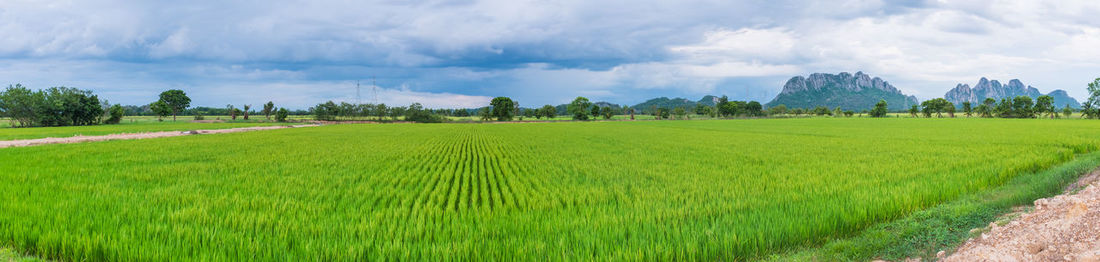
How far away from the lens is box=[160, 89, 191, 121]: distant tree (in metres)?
127

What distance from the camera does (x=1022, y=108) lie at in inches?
4437

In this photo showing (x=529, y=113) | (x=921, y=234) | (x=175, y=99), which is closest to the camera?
(x=921, y=234)

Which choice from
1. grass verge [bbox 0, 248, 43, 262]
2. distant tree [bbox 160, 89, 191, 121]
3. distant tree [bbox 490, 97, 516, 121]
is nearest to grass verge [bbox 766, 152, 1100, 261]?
grass verge [bbox 0, 248, 43, 262]

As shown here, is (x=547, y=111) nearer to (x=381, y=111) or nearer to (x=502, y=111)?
(x=502, y=111)

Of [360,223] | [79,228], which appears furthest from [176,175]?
[360,223]

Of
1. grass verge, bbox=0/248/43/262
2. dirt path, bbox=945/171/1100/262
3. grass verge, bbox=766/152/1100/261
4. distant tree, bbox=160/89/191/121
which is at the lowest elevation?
grass verge, bbox=766/152/1100/261

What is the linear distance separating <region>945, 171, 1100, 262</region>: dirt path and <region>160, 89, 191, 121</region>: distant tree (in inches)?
6575

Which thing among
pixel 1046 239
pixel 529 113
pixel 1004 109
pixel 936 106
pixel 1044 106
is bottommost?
pixel 1046 239

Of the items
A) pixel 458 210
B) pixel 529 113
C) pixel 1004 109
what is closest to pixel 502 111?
pixel 529 113

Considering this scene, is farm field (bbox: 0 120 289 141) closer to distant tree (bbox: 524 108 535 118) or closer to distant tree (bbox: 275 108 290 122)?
distant tree (bbox: 275 108 290 122)

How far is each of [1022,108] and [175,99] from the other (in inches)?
9201

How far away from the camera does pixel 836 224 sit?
17.7 ft

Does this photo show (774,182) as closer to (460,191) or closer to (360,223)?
(460,191)

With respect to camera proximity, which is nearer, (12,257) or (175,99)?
(12,257)
